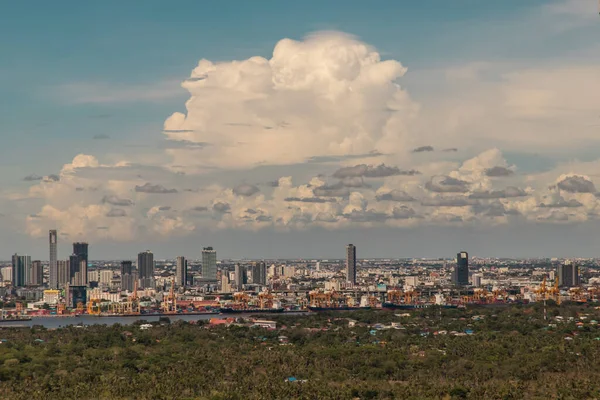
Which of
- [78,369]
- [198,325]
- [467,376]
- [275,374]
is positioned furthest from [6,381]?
[198,325]

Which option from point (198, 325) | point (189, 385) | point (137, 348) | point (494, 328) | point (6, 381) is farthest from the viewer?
point (198, 325)

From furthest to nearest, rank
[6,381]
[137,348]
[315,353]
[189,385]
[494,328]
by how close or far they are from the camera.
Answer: [494,328] → [137,348] → [315,353] → [6,381] → [189,385]

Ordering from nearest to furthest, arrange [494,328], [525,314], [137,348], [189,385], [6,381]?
[189,385] < [6,381] < [137,348] < [494,328] < [525,314]

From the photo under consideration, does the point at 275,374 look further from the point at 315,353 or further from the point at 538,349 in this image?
the point at 538,349

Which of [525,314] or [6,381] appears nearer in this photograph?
[6,381]

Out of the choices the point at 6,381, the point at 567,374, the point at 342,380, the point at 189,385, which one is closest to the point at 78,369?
the point at 6,381

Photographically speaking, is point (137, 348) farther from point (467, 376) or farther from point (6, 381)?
point (467, 376)
